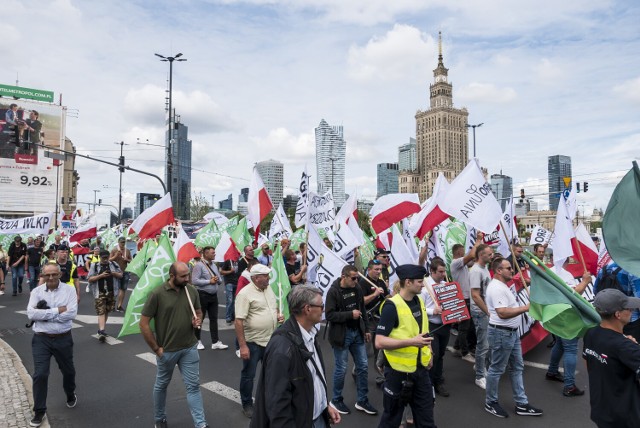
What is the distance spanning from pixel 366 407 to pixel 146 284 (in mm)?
3012

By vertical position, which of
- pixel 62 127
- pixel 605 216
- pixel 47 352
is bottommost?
pixel 47 352

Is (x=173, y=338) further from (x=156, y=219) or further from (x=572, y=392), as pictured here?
(x=572, y=392)

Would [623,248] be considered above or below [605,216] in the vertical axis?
below

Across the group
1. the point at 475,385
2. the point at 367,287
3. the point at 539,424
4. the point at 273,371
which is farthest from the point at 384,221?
the point at 273,371

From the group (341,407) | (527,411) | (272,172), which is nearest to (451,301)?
(527,411)

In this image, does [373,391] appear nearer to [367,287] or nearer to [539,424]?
[367,287]

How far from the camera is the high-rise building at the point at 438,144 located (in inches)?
4988

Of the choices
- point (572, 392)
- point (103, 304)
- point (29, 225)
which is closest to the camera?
point (572, 392)

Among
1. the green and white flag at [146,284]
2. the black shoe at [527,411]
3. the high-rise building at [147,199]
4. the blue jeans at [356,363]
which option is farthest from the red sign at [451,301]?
the high-rise building at [147,199]

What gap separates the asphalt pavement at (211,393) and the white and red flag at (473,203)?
2.25 m

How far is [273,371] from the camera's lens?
2967 mm

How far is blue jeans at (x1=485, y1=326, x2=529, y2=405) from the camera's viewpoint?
544cm

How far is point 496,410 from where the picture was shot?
5469 mm

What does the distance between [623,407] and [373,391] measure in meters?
3.49
